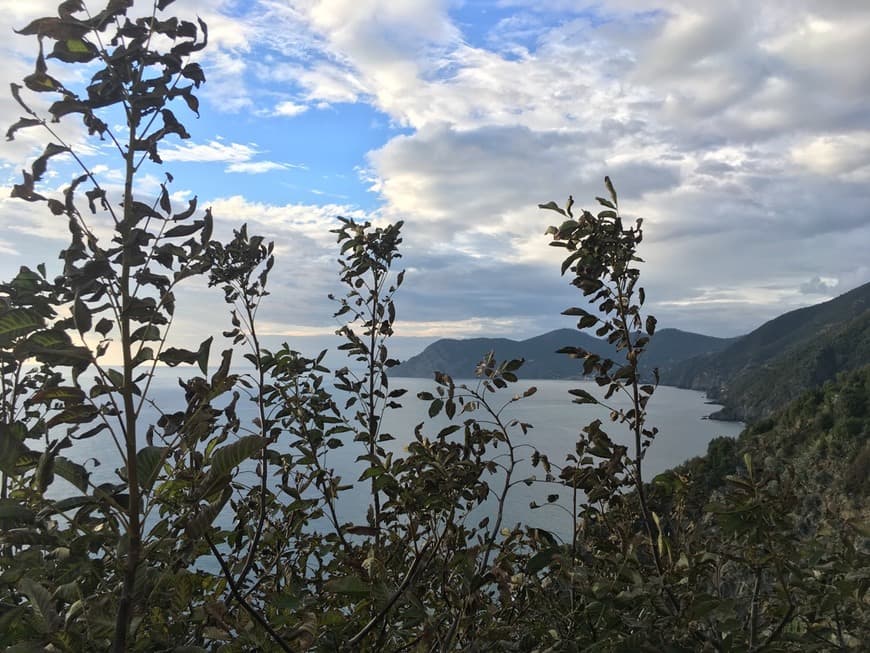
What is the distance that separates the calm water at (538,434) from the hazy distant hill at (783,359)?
715cm

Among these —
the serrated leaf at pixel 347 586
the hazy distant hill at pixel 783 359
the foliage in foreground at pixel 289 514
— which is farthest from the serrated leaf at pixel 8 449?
the hazy distant hill at pixel 783 359

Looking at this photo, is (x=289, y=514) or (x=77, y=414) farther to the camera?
(x=289, y=514)

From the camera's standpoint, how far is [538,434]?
4438 cm

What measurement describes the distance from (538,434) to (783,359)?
302ft

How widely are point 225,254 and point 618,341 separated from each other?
2.22 metres

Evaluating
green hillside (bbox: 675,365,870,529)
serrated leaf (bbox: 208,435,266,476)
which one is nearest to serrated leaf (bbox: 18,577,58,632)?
serrated leaf (bbox: 208,435,266,476)

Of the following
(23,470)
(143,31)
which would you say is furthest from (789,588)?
(143,31)

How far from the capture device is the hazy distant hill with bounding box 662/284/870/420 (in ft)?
302

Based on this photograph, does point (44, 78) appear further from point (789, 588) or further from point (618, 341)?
point (789, 588)

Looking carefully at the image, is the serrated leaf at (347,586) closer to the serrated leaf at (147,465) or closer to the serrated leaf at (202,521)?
the serrated leaf at (202,521)

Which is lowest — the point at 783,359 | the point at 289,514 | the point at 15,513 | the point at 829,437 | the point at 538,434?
the point at 829,437

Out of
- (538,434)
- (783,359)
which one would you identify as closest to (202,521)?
(538,434)

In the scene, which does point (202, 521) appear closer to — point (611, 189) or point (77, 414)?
point (77, 414)

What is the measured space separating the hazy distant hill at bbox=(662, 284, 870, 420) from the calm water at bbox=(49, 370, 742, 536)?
715 centimetres
